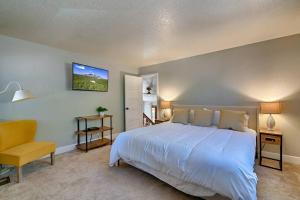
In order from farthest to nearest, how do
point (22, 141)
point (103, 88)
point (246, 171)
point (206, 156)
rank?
point (103, 88) → point (22, 141) → point (206, 156) → point (246, 171)

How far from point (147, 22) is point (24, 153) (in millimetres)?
2737

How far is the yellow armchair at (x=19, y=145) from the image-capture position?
219 cm

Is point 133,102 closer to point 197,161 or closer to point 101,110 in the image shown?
point 101,110

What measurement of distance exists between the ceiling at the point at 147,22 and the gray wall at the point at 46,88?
263 mm

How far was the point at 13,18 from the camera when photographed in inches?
82.2

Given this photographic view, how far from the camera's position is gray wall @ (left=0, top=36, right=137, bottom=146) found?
269 cm

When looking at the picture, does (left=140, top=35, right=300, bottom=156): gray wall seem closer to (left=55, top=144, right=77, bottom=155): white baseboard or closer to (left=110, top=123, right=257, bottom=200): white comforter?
(left=110, top=123, right=257, bottom=200): white comforter

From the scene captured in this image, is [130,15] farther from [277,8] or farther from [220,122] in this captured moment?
[220,122]

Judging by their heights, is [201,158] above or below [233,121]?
below

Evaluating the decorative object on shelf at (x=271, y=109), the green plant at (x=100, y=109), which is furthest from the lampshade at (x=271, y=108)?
the green plant at (x=100, y=109)

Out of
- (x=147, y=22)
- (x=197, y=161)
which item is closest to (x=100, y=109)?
(x=147, y=22)

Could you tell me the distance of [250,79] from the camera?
3.15 m

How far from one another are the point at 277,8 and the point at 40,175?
13.8ft

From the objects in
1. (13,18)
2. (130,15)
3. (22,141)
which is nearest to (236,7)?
(130,15)
